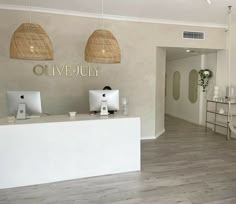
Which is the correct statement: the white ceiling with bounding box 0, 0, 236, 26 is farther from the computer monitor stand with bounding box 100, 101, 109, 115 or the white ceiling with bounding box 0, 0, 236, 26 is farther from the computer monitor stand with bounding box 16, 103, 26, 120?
the computer monitor stand with bounding box 16, 103, 26, 120

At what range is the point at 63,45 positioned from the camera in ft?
16.5

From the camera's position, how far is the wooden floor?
2.85m

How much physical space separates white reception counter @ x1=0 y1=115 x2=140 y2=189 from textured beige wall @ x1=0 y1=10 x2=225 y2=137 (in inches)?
65.8

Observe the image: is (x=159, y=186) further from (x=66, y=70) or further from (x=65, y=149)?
(x=66, y=70)

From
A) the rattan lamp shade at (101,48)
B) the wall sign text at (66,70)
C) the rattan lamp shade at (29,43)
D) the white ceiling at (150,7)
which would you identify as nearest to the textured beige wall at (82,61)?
the wall sign text at (66,70)

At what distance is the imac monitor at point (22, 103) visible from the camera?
137 inches

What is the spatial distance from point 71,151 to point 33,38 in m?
1.78

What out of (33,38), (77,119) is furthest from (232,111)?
(33,38)

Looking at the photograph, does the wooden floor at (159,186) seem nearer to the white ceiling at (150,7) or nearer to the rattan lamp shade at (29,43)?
the rattan lamp shade at (29,43)

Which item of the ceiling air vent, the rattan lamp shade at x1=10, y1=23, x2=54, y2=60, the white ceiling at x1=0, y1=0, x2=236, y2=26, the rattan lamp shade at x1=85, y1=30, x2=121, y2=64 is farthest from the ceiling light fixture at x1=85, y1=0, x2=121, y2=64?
the ceiling air vent

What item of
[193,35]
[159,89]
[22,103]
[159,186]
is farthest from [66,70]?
[193,35]

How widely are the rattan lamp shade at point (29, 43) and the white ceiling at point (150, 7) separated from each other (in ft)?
5.34

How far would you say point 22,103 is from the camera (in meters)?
3.52

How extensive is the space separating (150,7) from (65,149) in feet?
11.1
